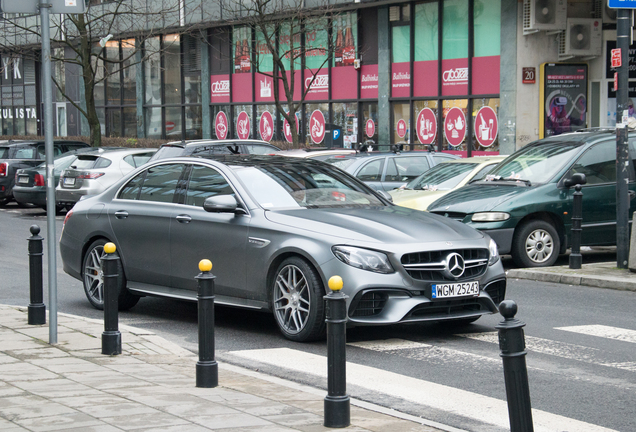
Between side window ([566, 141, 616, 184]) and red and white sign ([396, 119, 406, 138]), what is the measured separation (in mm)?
14641

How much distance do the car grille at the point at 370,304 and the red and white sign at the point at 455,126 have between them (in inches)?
750

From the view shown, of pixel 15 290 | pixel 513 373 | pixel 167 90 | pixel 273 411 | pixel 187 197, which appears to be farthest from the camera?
pixel 167 90

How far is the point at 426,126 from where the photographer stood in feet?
88.6

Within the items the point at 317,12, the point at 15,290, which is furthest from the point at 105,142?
the point at 15,290

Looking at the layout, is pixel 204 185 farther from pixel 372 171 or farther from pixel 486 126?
pixel 486 126

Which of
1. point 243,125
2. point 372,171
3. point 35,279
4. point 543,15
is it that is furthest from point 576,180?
point 243,125

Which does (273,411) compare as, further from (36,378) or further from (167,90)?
(167,90)

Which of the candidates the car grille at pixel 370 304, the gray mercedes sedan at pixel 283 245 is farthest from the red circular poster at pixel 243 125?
the car grille at pixel 370 304

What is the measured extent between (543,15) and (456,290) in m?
17.8

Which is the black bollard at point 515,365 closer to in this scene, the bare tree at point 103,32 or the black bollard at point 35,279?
the black bollard at point 35,279

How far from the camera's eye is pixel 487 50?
24938 mm

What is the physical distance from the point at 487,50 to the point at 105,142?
61.8 ft

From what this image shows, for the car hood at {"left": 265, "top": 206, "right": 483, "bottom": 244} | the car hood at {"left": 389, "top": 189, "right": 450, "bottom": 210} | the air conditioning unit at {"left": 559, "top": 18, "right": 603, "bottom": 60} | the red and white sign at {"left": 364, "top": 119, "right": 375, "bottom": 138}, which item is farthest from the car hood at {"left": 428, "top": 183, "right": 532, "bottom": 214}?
the red and white sign at {"left": 364, "top": 119, "right": 375, "bottom": 138}

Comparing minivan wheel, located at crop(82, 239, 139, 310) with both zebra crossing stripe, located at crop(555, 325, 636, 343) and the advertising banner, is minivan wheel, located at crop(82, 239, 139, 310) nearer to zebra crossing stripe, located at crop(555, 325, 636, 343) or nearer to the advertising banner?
zebra crossing stripe, located at crop(555, 325, 636, 343)
